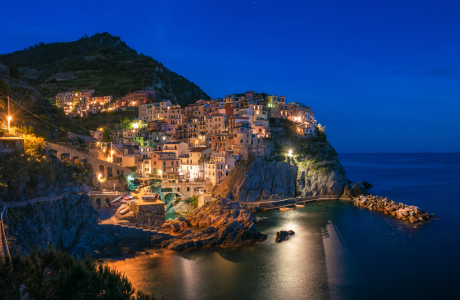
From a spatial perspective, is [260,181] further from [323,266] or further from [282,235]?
[323,266]

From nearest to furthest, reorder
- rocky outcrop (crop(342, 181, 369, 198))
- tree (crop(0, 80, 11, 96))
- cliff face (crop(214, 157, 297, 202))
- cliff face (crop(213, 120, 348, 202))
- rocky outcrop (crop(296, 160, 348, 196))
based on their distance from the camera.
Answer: tree (crop(0, 80, 11, 96)) < cliff face (crop(214, 157, 297, 202)) < cliff face (crop(213, 120, 348, 202)) < rocky outcrop (crop(296, 160, 348, 196)) < rocky outcrop (crop(342, 181, 369, 198))

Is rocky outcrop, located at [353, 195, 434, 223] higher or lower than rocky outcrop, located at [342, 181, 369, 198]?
lower

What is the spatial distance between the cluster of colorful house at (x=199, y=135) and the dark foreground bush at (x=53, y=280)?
102 ft

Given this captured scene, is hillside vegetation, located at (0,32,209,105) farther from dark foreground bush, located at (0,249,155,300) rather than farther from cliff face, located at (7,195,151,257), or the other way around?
dark foreground bush, located at (0,249,155,300)

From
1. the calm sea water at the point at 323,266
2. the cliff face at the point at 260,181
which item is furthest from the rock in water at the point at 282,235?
the cliff face at the point at 260,181

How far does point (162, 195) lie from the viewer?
3731cm

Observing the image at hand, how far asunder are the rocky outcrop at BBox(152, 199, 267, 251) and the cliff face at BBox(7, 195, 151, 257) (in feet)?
9.01

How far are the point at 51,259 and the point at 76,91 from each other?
241ft

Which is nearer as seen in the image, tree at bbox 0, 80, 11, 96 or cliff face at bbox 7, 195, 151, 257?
cliff face at bbox 7, 195, 151, 257

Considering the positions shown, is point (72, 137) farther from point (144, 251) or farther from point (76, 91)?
point (76, 91)

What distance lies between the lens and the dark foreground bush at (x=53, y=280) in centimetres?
922

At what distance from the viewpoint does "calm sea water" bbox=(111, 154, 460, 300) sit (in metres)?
19.8

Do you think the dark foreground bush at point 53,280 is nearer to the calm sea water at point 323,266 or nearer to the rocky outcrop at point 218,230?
the calm sea water at point 323,266

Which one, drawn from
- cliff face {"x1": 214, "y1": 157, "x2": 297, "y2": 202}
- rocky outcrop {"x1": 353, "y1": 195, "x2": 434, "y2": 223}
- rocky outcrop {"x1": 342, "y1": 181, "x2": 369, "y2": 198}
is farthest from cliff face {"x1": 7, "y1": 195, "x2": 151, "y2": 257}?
rocky outcrop {"x1": 342, "y1": 181, "x2": 369, "y2": 198}
